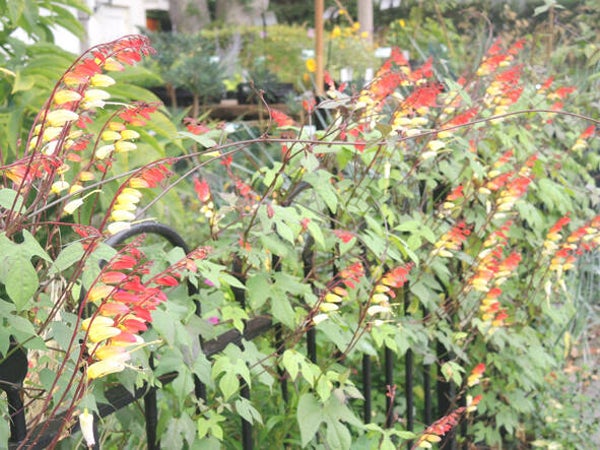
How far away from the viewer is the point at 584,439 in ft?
9.84

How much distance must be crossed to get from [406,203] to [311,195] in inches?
20.3

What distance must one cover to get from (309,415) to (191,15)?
15229mm

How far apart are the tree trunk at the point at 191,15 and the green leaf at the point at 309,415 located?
15.0 meters

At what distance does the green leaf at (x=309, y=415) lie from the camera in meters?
1.68

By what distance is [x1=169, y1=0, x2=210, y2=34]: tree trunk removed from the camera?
→ 16141mm

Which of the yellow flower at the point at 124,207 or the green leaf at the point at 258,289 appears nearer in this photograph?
the yellow flower at the point at 124,207

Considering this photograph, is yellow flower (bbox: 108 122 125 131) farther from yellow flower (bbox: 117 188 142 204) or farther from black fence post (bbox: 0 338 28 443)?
black fence post (bbox: 0 338 28 443)

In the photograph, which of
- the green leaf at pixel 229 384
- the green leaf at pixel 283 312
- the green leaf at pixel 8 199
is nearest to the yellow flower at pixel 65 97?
the green leaf at pixel 8 199

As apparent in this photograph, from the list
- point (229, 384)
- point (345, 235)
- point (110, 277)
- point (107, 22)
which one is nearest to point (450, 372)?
point (345, 235)

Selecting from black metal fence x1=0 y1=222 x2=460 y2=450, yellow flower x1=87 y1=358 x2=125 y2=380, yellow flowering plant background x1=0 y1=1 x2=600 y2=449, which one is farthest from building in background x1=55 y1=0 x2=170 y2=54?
yellow flower x1=87 y1=358 x2=125 y2=380

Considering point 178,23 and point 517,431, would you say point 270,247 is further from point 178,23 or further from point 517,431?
point 178,23

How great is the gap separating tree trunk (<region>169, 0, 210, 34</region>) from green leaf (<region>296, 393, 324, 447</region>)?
15.0 meters

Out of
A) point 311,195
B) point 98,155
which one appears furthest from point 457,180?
point 98,155

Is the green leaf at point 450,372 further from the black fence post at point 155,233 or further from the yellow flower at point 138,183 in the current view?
the yellow flower at point 138,183
